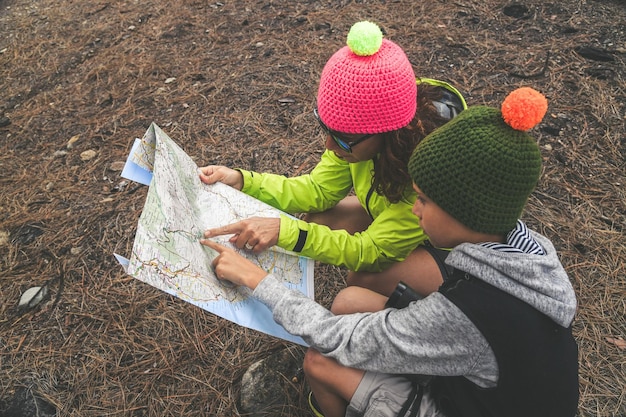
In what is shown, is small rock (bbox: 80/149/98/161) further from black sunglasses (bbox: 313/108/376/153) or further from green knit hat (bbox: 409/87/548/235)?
green knit hat (bbox: 409/87/548/235)

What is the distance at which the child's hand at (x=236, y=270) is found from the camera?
4.90 feet

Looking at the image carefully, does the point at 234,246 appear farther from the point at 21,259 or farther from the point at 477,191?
the point at 21,259

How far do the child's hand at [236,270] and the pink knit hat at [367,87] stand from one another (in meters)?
0.55

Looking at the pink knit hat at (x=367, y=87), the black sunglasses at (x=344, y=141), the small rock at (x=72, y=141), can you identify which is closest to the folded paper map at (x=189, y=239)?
the black sunglasses at (x=344, y=141)

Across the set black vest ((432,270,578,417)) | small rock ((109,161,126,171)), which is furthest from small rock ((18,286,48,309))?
black vest ((432,270,578,417))

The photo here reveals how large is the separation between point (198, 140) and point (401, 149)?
195 centimetres

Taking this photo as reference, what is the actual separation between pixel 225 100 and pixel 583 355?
277cm

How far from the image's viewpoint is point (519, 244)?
1.21m

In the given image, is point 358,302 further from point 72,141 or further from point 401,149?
point 72,141

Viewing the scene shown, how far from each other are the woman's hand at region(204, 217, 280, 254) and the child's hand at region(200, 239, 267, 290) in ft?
0.28

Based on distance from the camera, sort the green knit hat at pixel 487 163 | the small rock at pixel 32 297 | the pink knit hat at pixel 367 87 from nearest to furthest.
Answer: the green knit hat at pixel 487 163 → the pink knit hat at pixel 367 87 → the small rock at pixel 32 297

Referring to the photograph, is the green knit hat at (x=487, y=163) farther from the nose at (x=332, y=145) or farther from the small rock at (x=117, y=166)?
the small rock at (x=117, y=166)

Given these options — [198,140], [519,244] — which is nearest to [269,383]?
[519,244]

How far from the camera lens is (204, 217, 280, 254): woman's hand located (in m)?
1.65
